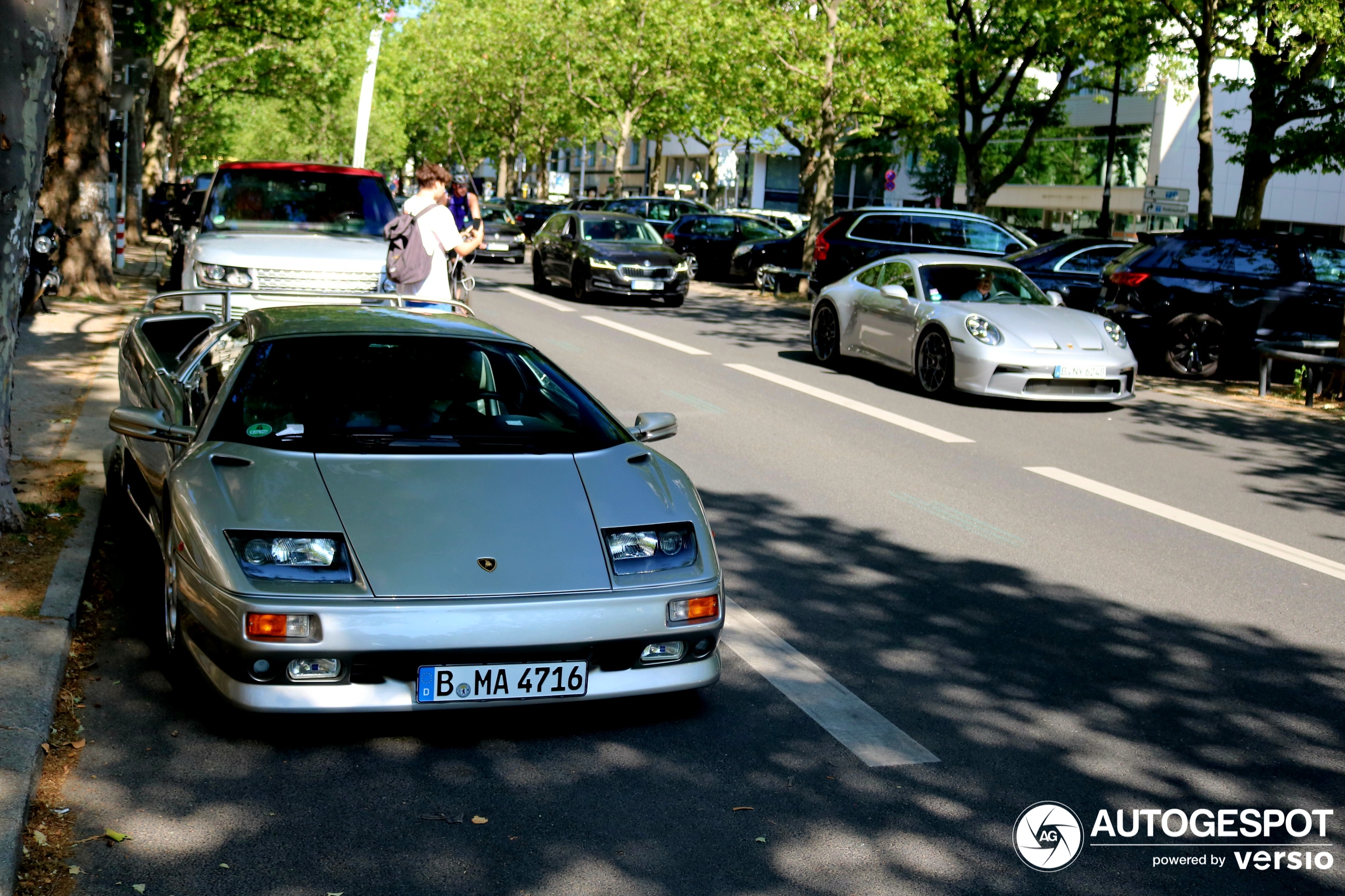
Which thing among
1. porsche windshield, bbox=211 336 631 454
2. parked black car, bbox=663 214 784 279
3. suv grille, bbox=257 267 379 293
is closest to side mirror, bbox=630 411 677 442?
porsche windshield, bbox=211 336 631 454

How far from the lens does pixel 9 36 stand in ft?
19.8

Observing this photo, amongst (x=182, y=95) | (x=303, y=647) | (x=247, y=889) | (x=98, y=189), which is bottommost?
(x=247, y=889)

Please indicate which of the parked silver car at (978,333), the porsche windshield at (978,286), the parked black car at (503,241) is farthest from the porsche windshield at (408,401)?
the parked black car at (503,241)

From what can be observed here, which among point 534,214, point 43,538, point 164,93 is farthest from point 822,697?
point 534,214

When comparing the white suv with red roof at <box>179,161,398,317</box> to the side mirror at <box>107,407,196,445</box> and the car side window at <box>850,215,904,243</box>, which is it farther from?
the car side window at <box>850,215,904,243</box>

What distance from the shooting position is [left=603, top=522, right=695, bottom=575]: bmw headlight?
4.62 m

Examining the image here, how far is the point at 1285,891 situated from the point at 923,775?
1070mm

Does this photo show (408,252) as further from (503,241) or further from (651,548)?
(503,241)

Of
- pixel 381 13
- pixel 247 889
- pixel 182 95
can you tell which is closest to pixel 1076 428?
pixel 247 889

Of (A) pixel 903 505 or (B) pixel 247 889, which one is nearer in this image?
(B) pixel 247 889

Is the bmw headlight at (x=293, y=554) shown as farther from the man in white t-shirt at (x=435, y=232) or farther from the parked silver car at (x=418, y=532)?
the man in white t-shirt at (x=435, y=232)

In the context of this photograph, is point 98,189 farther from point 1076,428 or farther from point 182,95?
point 182,95

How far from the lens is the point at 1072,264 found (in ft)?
A: 66.0

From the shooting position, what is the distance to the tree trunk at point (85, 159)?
17.2 m
